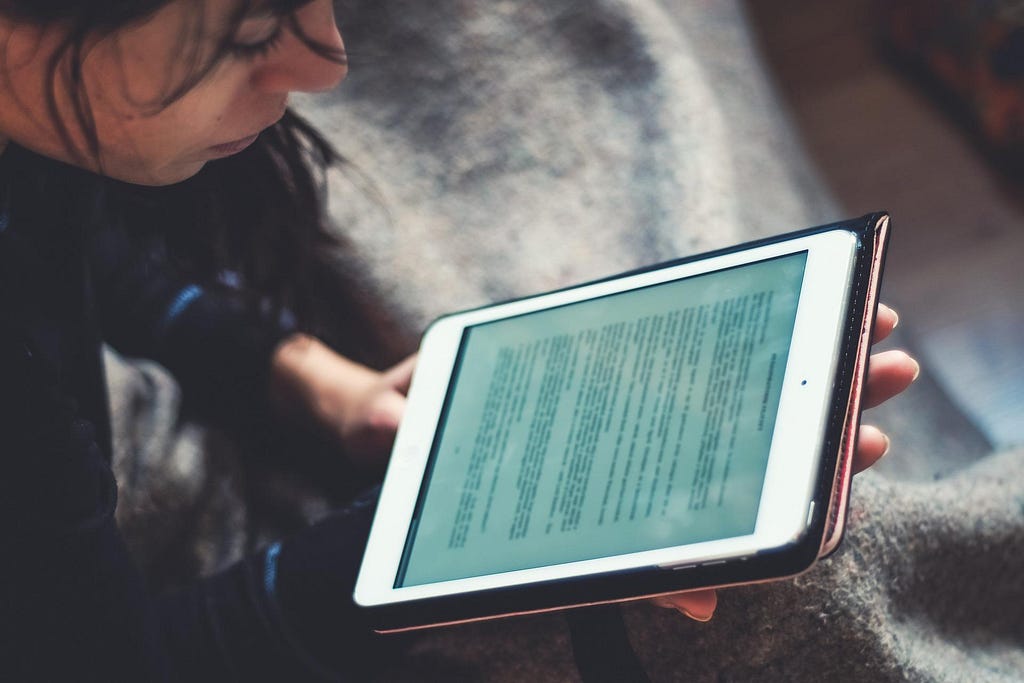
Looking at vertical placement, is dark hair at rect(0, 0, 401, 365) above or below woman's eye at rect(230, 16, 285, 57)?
below

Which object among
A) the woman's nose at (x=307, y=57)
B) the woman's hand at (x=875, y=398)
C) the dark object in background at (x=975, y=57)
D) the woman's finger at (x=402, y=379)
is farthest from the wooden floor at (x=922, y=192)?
the woman's nose at (x=307, y=57)

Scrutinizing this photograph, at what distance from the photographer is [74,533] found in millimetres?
455

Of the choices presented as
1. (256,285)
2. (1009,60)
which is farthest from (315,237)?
(1009,60)

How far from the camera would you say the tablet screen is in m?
0.41

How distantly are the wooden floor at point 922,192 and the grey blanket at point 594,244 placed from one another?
0.18 feet

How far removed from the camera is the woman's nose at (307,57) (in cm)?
43

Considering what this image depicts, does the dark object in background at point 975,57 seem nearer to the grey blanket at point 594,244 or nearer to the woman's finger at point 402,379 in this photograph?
the grey blanket at point 594,244

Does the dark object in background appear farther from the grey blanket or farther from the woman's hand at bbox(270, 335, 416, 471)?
the woman's hand at bbox(270, 335, 416, 471)

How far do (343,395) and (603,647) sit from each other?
0.95ft

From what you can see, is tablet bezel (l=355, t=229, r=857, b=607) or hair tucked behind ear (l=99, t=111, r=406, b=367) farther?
hair tucked behind ear (l=99, t=111, r=406, b=367)

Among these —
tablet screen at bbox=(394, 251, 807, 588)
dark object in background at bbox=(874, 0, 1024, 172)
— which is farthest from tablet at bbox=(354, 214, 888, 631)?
dark object in background at bbox=(874, 0, 1024, 172)

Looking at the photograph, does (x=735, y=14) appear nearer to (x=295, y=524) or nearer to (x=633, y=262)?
(x=633, y=262)

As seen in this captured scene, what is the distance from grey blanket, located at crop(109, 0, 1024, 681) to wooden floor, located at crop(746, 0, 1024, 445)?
54 millimetres

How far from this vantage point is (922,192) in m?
1.02
